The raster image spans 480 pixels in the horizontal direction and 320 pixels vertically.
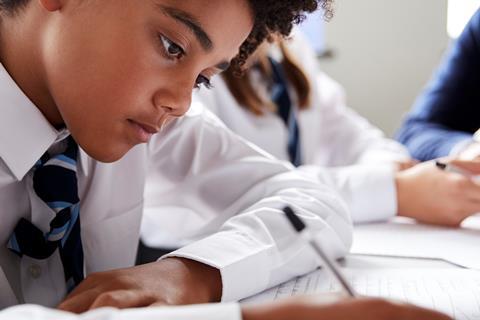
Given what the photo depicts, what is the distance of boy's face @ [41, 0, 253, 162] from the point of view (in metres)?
0.67

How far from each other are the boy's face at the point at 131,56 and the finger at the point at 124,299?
20 centimetres

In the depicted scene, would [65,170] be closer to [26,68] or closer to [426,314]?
[26,68]

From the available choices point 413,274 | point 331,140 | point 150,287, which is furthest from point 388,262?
point 331,140

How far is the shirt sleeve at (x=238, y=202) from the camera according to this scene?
0.72 metres

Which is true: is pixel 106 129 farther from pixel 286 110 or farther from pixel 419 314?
pixel 286 110

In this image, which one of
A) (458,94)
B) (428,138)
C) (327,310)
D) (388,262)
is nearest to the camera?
(327,310)

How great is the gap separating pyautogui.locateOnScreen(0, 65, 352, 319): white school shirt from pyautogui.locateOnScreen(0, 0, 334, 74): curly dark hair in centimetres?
10

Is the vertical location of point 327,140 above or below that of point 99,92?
below

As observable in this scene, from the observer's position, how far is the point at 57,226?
2.27 feet

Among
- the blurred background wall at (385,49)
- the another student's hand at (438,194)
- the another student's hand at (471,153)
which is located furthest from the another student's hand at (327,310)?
the blurred background wall at (385,49)

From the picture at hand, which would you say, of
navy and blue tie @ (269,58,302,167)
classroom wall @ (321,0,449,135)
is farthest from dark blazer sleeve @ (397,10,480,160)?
classroom wall @ (321,0,449,135)

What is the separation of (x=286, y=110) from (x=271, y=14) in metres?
0.67

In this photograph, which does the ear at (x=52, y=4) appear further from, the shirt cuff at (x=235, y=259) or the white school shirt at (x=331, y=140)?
the white school shirt at (x=331, y=140)

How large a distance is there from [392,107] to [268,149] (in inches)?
45.6
